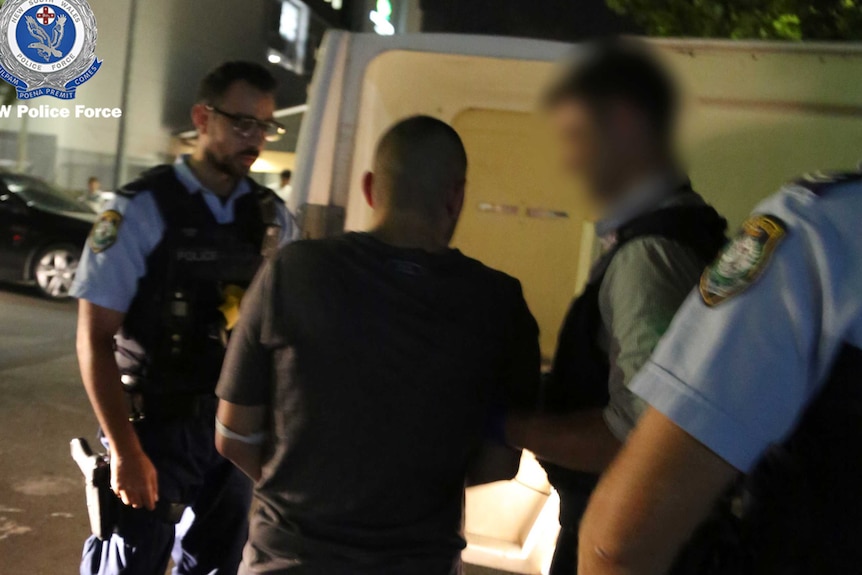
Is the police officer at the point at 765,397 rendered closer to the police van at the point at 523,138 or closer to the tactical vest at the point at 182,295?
the police van at the point at 523,138

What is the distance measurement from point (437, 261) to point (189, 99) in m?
17.6

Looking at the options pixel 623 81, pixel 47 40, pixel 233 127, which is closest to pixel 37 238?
pixel 47 40

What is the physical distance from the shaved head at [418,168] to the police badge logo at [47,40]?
8.28 meters

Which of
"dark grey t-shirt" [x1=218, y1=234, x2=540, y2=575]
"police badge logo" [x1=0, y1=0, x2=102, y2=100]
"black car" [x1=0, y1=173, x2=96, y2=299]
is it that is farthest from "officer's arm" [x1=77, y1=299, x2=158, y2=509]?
"police badge logo" [x1=0, y1=0, x2=102, y2=100]

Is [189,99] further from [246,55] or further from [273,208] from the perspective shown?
[273,208]

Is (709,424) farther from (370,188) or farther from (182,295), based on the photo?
(182,295)

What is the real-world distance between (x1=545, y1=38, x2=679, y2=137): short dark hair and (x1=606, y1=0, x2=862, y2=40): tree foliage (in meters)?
3.69

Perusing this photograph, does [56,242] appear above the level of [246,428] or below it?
below

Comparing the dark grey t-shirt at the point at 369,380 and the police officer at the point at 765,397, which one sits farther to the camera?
the dark grey t-shirt at the point at 369,380

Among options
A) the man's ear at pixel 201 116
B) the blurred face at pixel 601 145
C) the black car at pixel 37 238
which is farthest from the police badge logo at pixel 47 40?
the blurred face at pixel 601 145

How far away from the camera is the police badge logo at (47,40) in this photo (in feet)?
27.6

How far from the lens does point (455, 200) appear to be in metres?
1.53

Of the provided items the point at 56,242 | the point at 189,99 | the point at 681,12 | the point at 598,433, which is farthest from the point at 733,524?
the point at 189,99

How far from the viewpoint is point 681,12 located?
6188 millimetres
